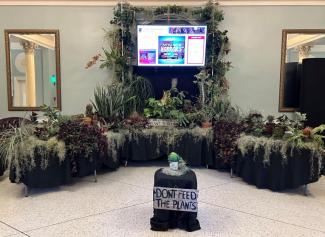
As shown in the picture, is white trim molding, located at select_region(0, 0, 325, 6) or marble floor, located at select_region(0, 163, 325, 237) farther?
white trim molding, located at select_region(0, 0, 325, 6)

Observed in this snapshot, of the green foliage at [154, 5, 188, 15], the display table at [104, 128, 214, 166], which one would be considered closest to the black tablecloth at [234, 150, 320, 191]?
the display table at [104, 128, 214, 166]

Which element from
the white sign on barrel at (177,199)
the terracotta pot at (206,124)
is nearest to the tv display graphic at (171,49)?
the terracotta pot at (206,124)

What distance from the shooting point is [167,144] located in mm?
5273

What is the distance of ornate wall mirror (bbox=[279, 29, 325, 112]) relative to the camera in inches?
234

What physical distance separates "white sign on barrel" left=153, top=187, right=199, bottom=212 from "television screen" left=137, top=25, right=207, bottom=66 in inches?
126

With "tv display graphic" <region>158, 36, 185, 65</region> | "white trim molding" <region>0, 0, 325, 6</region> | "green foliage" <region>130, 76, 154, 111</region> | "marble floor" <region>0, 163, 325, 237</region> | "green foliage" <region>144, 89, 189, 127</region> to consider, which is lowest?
"marble floor" <region>0, 163, 325, 237</region>

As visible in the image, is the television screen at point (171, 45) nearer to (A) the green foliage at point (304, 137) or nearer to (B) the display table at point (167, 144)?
(B) the display table at point (167, 144)

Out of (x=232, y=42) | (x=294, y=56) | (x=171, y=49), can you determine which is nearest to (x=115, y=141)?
(x=171, y=49)

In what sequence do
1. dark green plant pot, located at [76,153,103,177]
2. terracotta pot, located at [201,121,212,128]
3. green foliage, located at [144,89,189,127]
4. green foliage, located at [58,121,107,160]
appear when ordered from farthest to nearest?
green foliage, located at [144,89,189,127] → terracotta pot, located at [201,121,212,128] → dark green plant pot, located at [76,153,103,177] → green foliage, located at [58,121,107,160]

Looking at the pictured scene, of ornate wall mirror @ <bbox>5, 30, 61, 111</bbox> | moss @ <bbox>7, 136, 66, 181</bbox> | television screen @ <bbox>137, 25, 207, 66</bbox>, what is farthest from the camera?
ornate wall mirror @ <bbox>5, 30, 61, 111</bbox>

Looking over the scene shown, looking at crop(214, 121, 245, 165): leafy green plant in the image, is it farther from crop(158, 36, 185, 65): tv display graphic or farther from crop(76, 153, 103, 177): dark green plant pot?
crop(76, 153, 103, 177): dark green plant pot

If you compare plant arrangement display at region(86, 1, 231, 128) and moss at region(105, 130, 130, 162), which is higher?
plant arrangement display at region(86, 1, 231, 128)

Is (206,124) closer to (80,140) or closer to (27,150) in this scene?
(80,140)

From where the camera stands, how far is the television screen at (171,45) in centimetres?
572
